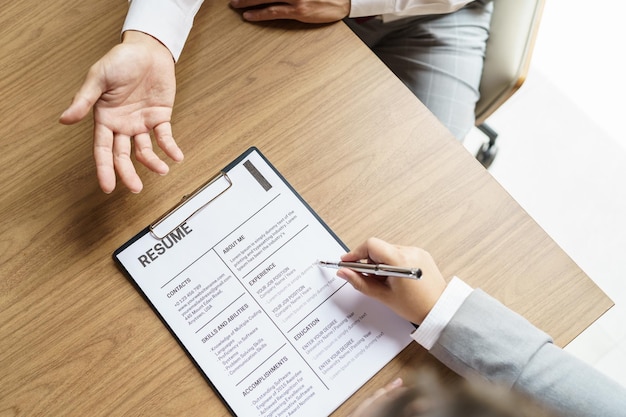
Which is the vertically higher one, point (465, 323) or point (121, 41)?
point (121, 41)

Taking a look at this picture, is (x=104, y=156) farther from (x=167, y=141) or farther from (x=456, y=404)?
(x=456, y=404)

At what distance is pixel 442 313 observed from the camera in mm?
852

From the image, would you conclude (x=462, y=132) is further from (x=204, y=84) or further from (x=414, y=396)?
(x=414, y=396)

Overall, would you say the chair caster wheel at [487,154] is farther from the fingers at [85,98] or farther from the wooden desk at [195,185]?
the fingers at [85,98]

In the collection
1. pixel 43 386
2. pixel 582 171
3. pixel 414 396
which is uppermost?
pixel 414 396

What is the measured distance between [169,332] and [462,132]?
755 millimetres

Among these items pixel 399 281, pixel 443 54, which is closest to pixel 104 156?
pixel 399 281

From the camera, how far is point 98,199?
91 centimetres

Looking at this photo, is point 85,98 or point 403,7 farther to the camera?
point 403,7

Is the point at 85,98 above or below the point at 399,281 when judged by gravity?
above

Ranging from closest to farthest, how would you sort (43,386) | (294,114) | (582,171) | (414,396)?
(414,396) < (43,386) < (294,114) < (582,171)

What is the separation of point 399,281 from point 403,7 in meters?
0.55

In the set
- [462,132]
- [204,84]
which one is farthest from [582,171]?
[204,84]

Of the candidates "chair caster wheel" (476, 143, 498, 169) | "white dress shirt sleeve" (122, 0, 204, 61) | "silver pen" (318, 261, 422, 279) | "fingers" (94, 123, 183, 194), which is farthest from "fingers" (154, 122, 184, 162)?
"chair caster wheel" (476, 143, 498, 169)
